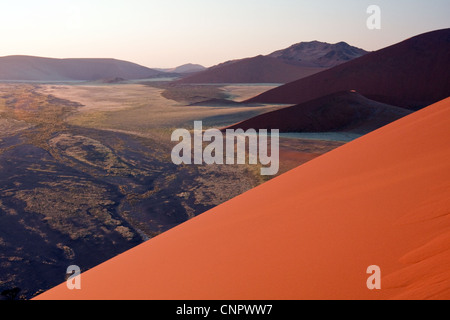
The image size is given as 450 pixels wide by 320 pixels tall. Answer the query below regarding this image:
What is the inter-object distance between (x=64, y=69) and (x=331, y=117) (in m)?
89.6

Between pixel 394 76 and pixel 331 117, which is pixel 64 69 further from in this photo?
pixel 331 117

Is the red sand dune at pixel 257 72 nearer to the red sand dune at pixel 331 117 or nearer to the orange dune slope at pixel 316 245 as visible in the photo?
the red sand dune at pixel 331 117

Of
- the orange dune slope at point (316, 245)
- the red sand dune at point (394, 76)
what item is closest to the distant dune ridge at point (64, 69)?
the red sand dune at point (394, 76)

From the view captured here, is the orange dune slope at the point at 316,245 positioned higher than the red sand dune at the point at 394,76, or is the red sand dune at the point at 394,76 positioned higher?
the red sand dune at the point at 394,76

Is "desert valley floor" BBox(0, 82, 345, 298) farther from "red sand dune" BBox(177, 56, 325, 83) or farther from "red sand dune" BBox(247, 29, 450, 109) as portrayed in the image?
"red sand dune" BBox(177, 56, 325, 83)

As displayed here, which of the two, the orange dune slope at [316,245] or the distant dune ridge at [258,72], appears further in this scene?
the distant dune ridge at [258,72]

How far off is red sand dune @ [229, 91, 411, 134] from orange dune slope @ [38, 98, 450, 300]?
32.3 feet

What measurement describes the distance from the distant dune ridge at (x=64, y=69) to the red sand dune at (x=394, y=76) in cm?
5600

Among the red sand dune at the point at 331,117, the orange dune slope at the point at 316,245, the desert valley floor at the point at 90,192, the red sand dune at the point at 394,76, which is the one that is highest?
the red sand dune at the point at 394,76

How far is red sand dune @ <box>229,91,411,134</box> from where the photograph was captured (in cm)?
1291

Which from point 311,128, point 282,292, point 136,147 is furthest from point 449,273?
point 311,128

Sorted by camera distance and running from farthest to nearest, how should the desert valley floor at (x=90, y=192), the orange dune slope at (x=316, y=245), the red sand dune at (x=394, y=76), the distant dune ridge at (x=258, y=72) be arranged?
the distant dune ridge at (x=258, y=72) → the red sand dune at (x=394, y=76) → the desert valley floor at (x=90, y=192) → the orange dune slope at (x=316, y=245)

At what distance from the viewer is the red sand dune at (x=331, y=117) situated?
12.9 metres
